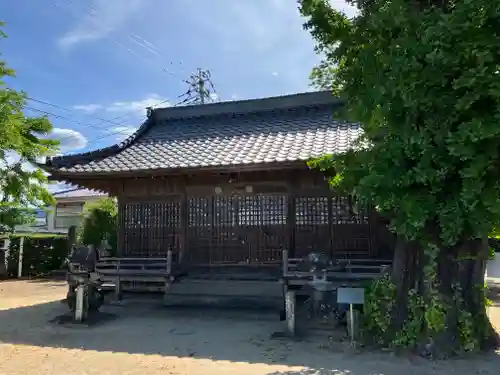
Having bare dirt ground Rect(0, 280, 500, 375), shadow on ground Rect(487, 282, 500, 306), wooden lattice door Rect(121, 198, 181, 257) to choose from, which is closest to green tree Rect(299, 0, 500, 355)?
Answer: bare dirt ground Rect(0, 280, 500, 375)

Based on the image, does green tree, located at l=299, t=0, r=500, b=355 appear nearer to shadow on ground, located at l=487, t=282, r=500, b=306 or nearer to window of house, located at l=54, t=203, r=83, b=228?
shadow on ground, located at l=487, t=282, r=500, b=306

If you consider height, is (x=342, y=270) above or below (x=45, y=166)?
below

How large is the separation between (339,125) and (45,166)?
22.7ft

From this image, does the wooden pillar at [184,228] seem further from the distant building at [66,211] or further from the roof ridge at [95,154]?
the distant building at [66,211]

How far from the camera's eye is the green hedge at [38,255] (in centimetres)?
1728

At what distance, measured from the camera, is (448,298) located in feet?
18.5

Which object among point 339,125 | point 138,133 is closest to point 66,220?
point 138,133

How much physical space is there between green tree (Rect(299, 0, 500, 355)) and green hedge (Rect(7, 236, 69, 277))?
15259 millimetres

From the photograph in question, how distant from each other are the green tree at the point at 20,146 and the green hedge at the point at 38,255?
7.48 m

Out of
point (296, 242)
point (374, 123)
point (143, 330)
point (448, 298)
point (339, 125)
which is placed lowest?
point (143, 330)


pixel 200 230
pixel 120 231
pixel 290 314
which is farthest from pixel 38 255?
pixel 290 314

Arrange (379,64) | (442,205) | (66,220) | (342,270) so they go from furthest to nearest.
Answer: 1. (66,220)
2. (342,270)
3. (379,64)
4. (442,205)

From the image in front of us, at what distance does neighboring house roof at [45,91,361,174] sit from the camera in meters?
9.55

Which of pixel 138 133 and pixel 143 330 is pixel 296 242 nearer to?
pixel 143 330
